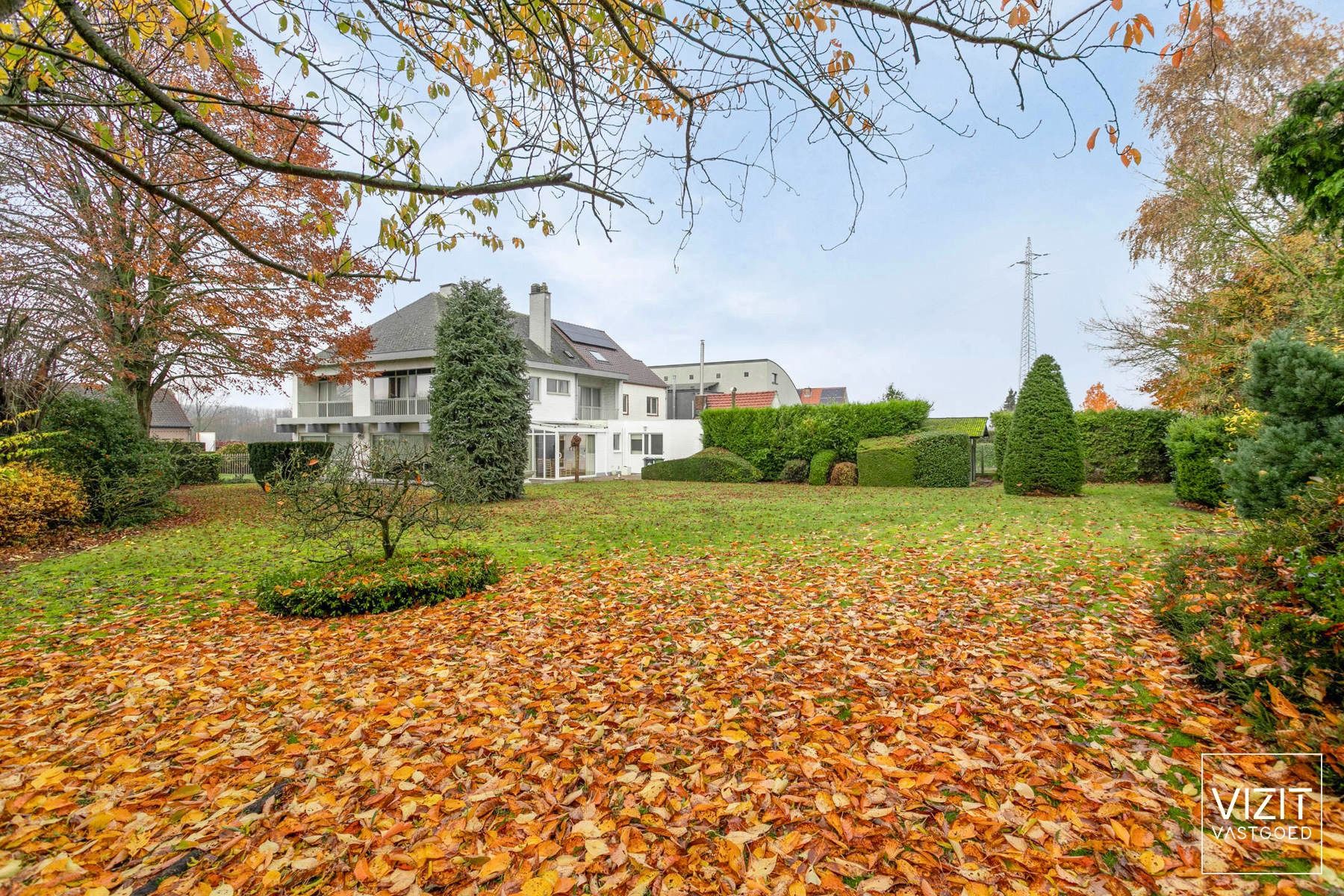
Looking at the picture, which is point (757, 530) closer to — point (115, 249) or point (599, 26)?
point (599, 26)

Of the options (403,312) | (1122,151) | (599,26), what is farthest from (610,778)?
(403,312)

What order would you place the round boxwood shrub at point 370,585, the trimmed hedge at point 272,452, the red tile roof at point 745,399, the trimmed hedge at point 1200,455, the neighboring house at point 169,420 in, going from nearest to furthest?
the round boxwood shrub at point 370,585 < the trimmed hedge at point 1200,455 < the trimmed hedge at point 272,452 < the red tile roof at point 745,399 < the neighboring house at point 169,420

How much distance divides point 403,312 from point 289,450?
938cm

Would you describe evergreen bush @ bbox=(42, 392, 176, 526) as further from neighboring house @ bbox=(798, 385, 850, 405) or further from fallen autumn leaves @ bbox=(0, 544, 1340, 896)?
neighboring house @ bbox=(798, 385, 850, 405)

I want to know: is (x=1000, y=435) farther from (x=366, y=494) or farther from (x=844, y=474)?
(x=366, y=494)

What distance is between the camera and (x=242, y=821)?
2.58m

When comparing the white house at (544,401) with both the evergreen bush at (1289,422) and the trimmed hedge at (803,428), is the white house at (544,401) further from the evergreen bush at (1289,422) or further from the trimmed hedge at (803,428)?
the evergreen bush at (1289,422)

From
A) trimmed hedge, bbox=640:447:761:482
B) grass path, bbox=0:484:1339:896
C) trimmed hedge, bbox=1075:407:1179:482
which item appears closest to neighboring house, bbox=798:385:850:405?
trimmed hedge, bbox=640:447:761:482

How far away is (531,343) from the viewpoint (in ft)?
82.9

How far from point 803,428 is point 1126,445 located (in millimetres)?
9882

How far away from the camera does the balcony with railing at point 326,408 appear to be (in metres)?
24.4

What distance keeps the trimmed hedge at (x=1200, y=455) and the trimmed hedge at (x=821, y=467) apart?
9.96 m

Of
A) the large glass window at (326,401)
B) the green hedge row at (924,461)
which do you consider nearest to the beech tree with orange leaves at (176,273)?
the large glass window at (326,401)

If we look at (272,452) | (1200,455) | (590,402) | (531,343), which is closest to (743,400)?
(590,402)
